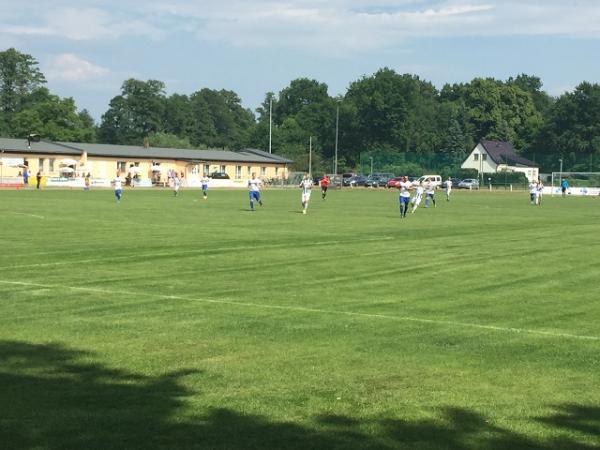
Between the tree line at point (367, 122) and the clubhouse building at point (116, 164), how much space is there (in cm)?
1756

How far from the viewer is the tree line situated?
429 ft

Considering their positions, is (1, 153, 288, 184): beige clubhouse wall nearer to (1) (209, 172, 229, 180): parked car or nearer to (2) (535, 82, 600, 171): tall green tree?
(1) (209, 172, 229, 180): parked car

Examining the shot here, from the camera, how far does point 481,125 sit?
163m

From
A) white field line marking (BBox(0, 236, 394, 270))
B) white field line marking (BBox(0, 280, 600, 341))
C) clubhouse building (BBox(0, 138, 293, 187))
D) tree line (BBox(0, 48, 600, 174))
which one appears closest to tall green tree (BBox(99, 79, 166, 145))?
tree line (BBox(0, 48, 600, 174))

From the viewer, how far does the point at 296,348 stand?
410 inches

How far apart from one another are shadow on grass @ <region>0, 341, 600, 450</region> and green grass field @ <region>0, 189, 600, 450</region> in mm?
23

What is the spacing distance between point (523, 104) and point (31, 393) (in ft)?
532

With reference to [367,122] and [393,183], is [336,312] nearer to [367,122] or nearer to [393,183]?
[393,183]

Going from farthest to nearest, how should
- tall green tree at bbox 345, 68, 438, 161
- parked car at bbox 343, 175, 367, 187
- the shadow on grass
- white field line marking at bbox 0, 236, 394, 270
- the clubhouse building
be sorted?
tall green tree at bbox 345, 68, 438, 161
parked car at bbox 343, 175, 367, 187
the clubhouse building
white field line marking at bbox 0, 236, 394, 270
the shadow on grass

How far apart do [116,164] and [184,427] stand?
97.5 m

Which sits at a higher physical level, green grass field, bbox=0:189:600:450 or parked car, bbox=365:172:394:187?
parked car, bbox=365:172:394:187

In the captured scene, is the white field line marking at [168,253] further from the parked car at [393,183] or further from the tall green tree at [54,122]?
the tall green tree at [54,122]

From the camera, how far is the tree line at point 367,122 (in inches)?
5148

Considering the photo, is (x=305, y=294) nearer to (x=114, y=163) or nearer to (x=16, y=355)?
(x=16, y=355)
